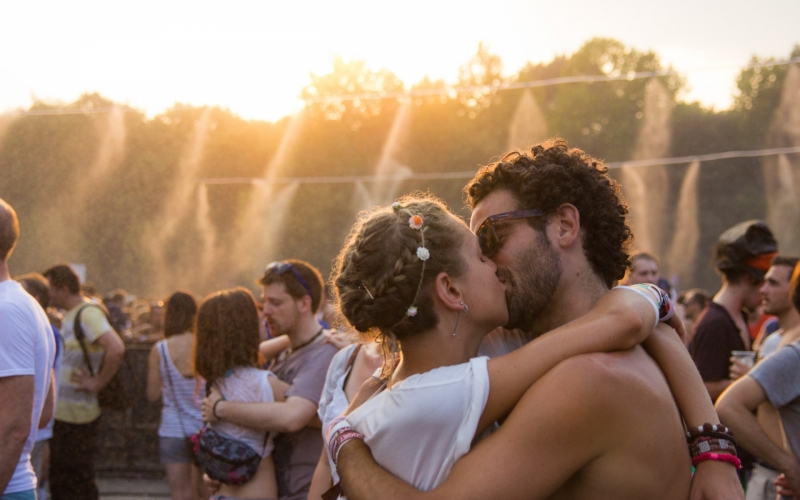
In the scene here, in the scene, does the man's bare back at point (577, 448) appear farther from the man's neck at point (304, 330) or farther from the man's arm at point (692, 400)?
the man's neck at point (304, 330)

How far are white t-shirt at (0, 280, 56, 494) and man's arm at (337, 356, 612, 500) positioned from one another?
2.28 m

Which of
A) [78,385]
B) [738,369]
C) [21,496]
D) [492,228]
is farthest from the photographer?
[78,385]

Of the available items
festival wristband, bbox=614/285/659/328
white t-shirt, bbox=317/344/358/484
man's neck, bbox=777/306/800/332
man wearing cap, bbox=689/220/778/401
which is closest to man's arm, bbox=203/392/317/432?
white t-shirt, bbox=317/344/358/484

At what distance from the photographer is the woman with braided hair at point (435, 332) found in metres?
1.86

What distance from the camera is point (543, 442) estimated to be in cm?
178

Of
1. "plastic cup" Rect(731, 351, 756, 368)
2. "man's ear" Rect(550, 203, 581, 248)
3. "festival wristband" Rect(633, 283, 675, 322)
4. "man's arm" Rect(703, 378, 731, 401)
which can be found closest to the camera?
"festival wristband" Rect(633, 283, 675, 322)

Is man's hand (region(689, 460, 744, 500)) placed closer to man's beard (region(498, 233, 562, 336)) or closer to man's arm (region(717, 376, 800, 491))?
man's beard (region(498, 233, 562, 336))

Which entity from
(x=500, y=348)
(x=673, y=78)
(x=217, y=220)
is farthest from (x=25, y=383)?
(x=673, y=78)

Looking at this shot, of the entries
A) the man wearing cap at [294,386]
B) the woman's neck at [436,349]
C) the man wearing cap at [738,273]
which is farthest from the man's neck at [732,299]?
the woman's neck at [436,349]

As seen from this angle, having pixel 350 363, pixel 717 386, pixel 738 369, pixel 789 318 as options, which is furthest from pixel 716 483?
pixel 717 386

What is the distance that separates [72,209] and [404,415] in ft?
45.1

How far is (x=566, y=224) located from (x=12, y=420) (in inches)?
102

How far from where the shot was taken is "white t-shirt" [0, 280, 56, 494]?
3371 millimetres

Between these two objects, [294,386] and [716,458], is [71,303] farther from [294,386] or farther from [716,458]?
[716,458]
